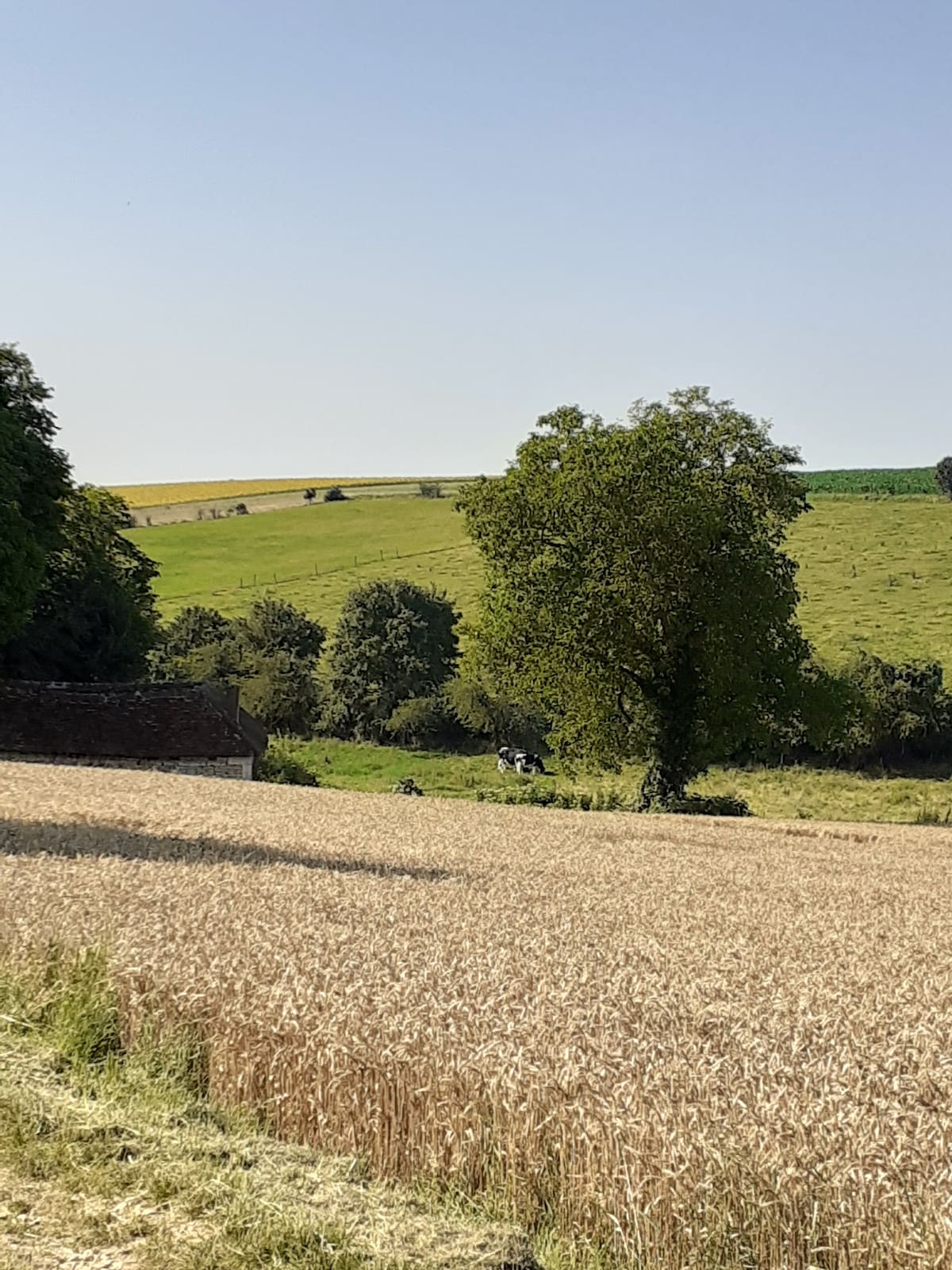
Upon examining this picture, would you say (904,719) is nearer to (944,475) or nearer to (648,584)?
(648,584)

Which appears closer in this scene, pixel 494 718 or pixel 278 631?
pixel 494 718

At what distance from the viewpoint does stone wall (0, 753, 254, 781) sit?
41.0 m

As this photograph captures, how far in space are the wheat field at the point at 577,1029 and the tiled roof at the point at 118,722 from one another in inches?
1004

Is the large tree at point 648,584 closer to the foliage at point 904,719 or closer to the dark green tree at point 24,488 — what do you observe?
the dark green tree at point 24,488

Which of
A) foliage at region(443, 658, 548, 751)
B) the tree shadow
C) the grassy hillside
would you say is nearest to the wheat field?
the tree shadow

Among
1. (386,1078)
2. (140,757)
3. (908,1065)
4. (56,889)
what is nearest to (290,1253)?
(386,1078)

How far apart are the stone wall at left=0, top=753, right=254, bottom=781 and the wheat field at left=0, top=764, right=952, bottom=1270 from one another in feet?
83.4

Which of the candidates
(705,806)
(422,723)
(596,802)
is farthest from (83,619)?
(705,806)

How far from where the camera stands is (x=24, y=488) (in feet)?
140

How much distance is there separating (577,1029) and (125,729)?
36.3 meters

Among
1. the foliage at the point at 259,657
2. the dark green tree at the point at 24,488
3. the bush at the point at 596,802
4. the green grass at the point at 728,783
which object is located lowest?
the green grass at the point at 728,783

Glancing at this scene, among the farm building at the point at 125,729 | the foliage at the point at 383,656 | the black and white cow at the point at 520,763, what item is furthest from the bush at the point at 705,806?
the foliage at the point at 383,656

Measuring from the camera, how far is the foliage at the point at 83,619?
4847 cm

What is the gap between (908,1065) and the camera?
6.57 metres
